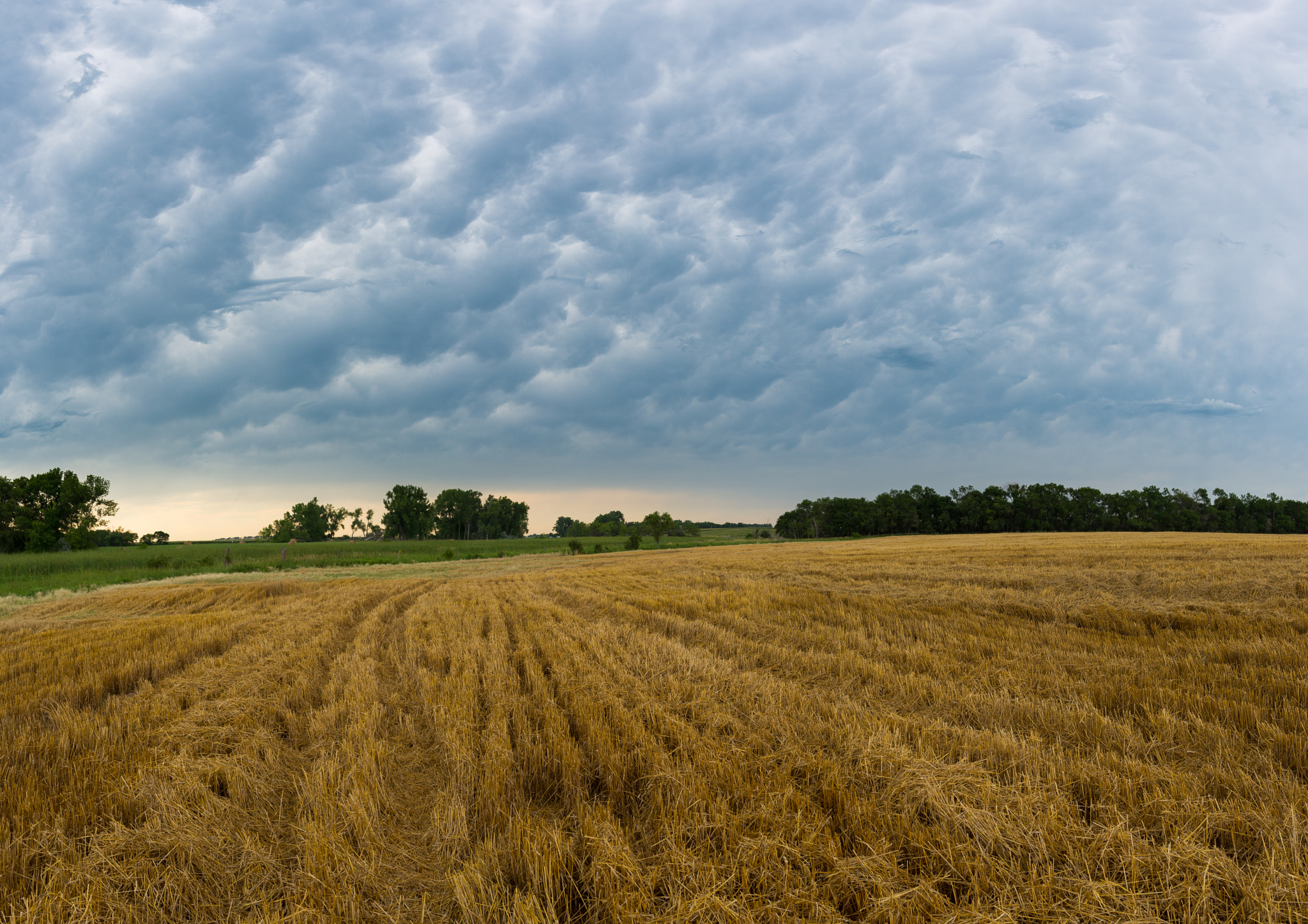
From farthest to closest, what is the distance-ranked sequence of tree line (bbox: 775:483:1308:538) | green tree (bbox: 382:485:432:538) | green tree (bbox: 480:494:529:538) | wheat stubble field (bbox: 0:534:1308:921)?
green tree (bbox: 480:494:529:538) < green tree (bbox: 382:485:432:538) < tree line (bbox: 775:483:1308:538) < wheat stubble field (bbox: 0:534:1308:921)

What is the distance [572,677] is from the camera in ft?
25.6

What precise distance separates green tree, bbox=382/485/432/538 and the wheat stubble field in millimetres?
132866

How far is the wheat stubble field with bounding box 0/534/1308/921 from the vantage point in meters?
3.22

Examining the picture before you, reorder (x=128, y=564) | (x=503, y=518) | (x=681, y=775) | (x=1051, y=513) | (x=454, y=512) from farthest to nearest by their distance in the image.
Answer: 1. (x=503, y=518)
2. (x=454, y=512)
3. (x=1051, y=513)
4. (x=128, y=564)
5. (x=681, y=775)

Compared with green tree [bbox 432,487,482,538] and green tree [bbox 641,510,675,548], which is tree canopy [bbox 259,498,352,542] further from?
green tree [bbox 641,510,675,548]

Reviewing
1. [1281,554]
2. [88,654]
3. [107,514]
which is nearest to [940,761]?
[88,654]

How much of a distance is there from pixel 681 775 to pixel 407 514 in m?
144

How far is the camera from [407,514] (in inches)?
5256

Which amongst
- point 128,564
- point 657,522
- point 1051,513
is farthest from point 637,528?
point 1051,513

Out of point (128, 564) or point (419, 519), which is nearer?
point (128, 564)

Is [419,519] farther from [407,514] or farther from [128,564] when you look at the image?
[128,564]

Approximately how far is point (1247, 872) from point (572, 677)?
6718mm

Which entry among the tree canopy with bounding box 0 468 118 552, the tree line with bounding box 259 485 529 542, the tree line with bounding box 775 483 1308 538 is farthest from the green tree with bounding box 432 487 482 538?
the tree line with bounding box 775 483 1308 538

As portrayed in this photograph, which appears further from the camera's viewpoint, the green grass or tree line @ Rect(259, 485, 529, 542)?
tree line @ Rect(259, 485, 529, 542)
